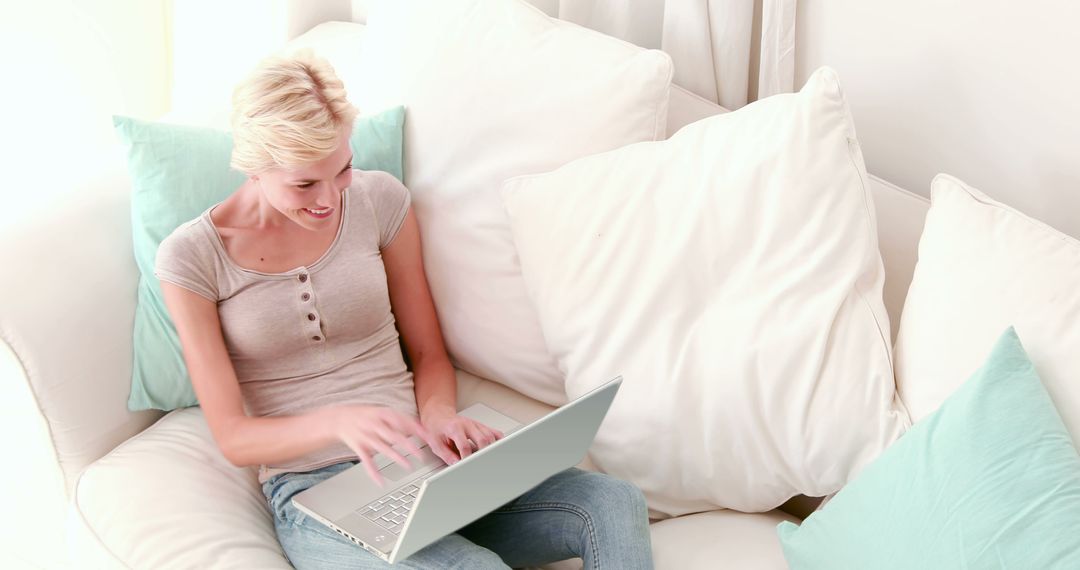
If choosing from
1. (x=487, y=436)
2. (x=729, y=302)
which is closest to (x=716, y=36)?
(x=729, y=302)

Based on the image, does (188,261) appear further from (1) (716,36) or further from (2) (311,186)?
(1) (716,36)

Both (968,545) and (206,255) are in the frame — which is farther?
(206,255)

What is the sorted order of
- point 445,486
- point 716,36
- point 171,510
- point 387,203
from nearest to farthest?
point 445,486 → point 171,510 → point 387,203 → point 716,36

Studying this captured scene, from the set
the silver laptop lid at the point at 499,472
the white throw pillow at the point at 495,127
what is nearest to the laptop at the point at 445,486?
the silver laptop lid at the point at 499,472

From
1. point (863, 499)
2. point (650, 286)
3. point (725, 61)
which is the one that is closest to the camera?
point (863, 499)

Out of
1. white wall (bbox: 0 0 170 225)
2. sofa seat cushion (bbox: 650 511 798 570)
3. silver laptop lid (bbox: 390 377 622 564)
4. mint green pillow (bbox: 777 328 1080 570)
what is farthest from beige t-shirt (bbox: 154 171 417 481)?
white wall (bbox: 0 0 170 225)

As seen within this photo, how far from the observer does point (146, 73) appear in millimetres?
2498

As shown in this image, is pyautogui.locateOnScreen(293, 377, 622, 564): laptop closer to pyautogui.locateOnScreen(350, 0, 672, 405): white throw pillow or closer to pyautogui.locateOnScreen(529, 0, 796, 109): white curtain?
pyautogui.locateOnScreen(350, 0, 672, 405): white throw pillow

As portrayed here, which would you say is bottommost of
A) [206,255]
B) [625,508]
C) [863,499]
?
[625,508]

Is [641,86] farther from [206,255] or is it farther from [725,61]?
[206,255]

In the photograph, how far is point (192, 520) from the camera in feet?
4.40

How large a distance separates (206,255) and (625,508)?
67 centimetres

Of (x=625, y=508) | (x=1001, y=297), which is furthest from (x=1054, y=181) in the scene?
(x=625, y=508)

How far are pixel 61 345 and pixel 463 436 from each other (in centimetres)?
58
